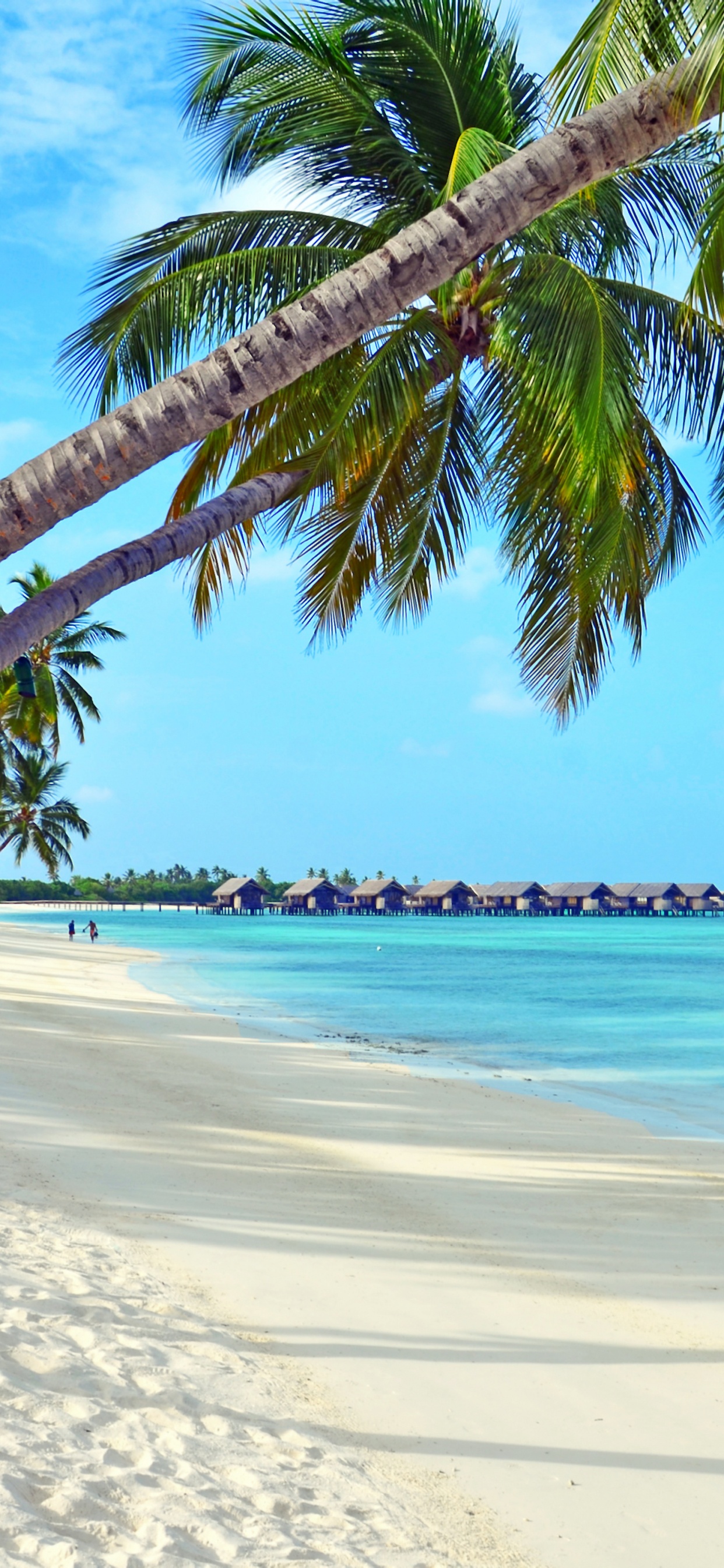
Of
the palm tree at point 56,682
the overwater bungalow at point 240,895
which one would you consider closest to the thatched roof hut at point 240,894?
the overwater bungalow at point 240,895

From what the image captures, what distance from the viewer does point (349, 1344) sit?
4.01 m

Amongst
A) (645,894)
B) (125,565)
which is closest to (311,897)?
(645,894)

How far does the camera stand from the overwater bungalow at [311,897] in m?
106

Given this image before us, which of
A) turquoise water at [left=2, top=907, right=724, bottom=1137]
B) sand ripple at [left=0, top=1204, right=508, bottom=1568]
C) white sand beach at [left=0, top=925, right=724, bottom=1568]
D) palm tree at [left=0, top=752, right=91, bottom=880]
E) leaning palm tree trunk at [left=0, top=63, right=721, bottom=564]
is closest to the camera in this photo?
sand ripple at [left=0, top=1204, right=508, bottom=1568]

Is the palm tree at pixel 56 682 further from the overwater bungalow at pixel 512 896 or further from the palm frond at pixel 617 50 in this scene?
the overwater bungalow at pixel 512 896

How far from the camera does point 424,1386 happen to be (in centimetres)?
369

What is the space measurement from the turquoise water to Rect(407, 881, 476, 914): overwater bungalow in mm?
45854

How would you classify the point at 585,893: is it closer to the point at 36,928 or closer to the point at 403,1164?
the point at 36,928

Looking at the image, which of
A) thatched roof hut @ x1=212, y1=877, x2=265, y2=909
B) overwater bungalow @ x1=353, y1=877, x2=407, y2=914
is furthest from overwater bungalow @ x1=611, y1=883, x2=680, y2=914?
thatched roof hut @ x1=212, y1=877, x2=265, y2=909

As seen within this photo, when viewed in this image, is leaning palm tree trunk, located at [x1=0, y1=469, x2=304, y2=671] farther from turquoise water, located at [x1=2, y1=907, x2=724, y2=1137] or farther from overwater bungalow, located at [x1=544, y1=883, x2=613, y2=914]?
overwater bungalow, located at [x1=544, y1=883, x2=613, y2=914]

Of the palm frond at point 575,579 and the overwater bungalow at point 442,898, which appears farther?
the overwater bungalow at point 442,898

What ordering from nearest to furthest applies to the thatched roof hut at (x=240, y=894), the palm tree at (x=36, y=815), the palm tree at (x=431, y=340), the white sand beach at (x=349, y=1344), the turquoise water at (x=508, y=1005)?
1. the white sand beach at (x=349, y=1344)
2. the palm tree at (x=431, y=340)
3. the turquoise water at (x=508, y=1005)
4. the palm tree at (x=36, y=815)
5. the thatched roof hut at (x=240, y=894)

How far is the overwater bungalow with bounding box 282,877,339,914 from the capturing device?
105688 millimetres

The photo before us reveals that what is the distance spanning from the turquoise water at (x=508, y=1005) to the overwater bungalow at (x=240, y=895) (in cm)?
4242
